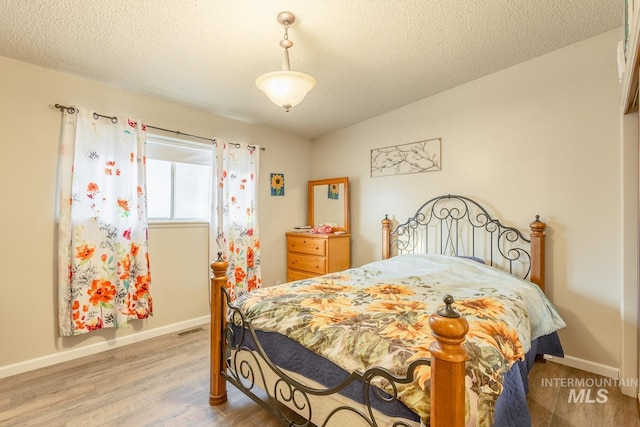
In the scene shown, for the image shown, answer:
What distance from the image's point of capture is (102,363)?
2387 mm

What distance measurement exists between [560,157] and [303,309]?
238 centimetres

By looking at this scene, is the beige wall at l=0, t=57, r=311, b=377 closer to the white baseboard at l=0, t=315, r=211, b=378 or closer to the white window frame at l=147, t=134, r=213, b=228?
the white baseboard at l=0, t=315, r=211, b=378

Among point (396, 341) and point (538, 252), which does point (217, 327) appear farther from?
point (538, 252)

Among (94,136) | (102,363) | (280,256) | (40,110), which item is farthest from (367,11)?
(102,363)

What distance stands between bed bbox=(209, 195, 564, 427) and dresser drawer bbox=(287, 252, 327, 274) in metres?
0.98

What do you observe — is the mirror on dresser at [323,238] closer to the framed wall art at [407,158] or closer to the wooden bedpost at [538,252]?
the framed wall art at [407,158]

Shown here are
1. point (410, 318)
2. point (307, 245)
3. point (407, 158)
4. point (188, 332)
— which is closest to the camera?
point (410, 318)

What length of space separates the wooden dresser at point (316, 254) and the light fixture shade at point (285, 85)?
201 cm

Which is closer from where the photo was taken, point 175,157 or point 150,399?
point 150,399

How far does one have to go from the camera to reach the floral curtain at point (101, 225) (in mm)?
2379

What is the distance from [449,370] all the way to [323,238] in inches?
108

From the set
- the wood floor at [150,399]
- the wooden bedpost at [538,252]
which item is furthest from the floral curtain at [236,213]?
the wooden bedpost at [538,252]

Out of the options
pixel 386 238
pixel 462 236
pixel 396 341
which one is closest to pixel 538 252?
pixel 462 236

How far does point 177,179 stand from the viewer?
320cm
